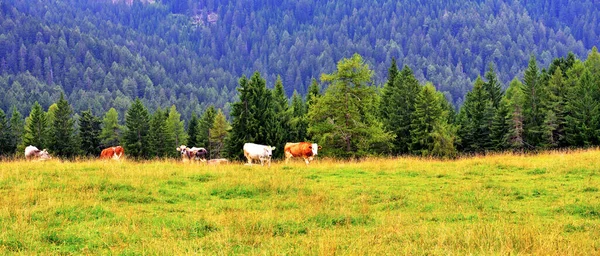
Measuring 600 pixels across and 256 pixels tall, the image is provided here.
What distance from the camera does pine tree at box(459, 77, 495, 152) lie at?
6856cm

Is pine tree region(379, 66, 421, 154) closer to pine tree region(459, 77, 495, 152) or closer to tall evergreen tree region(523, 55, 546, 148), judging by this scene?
pine tree region(459, 77, 495, 152)

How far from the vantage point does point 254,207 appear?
1411cm

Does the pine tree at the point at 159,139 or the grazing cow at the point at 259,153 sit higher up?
the pine tree at the point at 159,139

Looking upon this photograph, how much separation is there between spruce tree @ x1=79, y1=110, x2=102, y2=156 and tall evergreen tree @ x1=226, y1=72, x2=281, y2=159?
107 ft

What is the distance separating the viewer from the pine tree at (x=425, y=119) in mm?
59531

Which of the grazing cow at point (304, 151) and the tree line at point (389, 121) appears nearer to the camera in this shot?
the grazing cow at point (304, 151)

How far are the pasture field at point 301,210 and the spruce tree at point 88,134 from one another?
63169 millimetres

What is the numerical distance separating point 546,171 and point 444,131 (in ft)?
135

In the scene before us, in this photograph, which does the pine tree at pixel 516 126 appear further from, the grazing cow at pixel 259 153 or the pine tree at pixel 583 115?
the grazing cow at pixel 259 153

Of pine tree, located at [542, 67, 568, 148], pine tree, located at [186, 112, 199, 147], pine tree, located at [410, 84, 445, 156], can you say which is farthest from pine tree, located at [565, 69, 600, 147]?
pine tree, located at [186, 112, 199, 147]

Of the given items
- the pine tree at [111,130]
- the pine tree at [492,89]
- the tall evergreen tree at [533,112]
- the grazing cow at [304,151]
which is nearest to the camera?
the grazing cow at [304,151]

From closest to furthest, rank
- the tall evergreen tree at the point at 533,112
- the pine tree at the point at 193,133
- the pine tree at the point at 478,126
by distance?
the tall evergreen tree at the point at 533,112
the pine tree at the point at 478,126
the pine tree at the point at 193,133

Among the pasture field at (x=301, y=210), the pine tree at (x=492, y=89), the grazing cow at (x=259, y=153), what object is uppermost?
the pine tree at (x=492, y=89)

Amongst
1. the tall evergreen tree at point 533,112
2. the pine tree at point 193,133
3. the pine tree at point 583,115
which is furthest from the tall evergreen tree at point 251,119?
the pine tree at point 193,133
